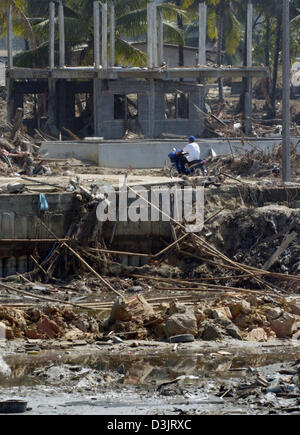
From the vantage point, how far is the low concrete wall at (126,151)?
28.4 m

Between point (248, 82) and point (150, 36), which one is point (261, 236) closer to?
point (150, 36)

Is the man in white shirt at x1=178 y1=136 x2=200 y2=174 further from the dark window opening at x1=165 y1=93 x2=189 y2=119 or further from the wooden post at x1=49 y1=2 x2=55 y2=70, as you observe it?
the dark window opening at x1=165 y1=93 x2=189 y2=119

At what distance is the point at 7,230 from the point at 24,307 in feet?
14.2

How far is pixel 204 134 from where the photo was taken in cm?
3572

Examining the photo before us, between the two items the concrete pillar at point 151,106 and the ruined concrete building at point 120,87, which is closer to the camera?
the ruined concrete building at point 120,87

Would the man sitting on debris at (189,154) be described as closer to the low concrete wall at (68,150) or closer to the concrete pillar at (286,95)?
the concrete pillar at (286,95)

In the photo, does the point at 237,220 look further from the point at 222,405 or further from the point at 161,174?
the point at 222,405

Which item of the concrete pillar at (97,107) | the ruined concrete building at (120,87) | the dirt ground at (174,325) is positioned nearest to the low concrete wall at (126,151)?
the dirt ground at (174,325)

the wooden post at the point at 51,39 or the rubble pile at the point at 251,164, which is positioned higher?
the wooden post at the point at 51,39

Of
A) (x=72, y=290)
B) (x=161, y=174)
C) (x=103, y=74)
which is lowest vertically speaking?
(x=72, y=290)

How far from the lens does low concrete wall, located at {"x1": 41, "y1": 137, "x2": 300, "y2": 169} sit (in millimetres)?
28391

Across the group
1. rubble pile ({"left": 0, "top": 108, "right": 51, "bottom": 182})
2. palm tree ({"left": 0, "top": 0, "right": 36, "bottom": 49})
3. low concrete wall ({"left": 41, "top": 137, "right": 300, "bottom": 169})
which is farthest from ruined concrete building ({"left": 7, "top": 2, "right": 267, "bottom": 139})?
low concrete wall ({"left": 41, "top": 137, "right": 300, "bottom": 169})

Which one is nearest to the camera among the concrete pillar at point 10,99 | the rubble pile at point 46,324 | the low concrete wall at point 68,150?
the rubble pile at point 46,324
